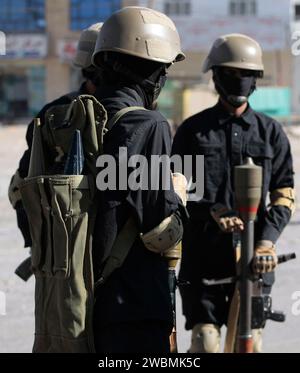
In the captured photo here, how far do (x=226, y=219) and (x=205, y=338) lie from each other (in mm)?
676

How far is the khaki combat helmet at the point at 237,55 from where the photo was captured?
16.1 feet

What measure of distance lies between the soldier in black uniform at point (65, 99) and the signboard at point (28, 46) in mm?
39263

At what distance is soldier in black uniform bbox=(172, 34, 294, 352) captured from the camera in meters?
4.79

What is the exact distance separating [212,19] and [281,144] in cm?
3845

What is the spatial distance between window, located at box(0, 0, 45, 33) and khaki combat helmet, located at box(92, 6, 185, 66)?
4097 cm

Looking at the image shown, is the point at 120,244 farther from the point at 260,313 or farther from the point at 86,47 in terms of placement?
the point at 86,47

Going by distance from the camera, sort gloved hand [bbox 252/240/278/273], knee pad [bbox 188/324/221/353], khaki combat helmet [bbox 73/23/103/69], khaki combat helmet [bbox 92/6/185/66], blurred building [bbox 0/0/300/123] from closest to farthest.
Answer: khaki combat helmet [bbox 92/6/185/66] < gloved hand [bbox 252/240/278/273] < knee pad [bbox 188/324/221/353] < khaki combat helmet [bbox 73/23/103/69] < blurred building [bbox 0/0/300/123]

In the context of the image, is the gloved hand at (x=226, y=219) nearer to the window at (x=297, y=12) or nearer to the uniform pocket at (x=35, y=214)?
the uniform pocket at (x=35, y=214)

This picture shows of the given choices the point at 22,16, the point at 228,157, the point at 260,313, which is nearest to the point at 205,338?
the point at 260,313

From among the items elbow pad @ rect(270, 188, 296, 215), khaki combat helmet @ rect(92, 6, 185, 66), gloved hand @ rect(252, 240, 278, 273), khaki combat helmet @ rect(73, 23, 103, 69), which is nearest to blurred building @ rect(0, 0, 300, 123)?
khaki combat helmet @ rect(73, 23, 103, 69)

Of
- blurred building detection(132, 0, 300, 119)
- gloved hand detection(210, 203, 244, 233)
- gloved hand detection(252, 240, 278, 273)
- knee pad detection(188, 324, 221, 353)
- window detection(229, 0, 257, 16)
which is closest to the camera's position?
gloved hand detection(252, 240, 278, 273)

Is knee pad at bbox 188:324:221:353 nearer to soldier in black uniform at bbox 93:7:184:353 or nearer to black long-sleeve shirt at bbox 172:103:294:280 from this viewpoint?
black long-sleeve shirt at bbox 172:103:294:280

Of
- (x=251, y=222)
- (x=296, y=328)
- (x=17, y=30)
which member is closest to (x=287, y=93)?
(x=17, y=30)

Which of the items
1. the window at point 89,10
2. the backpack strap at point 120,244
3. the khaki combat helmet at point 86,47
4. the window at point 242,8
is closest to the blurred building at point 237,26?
the window at point 242,8
